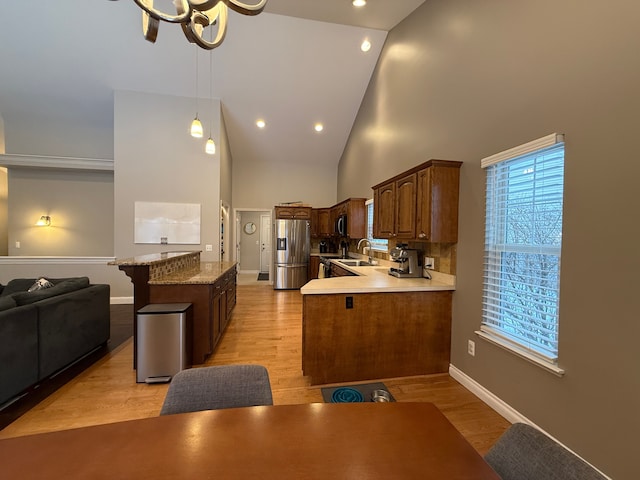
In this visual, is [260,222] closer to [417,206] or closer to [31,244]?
[31,244]

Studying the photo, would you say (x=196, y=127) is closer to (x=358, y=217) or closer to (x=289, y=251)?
(x=358, y=217)

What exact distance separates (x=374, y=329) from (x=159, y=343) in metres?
2.00

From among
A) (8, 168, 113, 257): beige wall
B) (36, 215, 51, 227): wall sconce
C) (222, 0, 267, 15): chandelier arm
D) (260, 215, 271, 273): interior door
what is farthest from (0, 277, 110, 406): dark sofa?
(260, 215, 271, 273): interior door

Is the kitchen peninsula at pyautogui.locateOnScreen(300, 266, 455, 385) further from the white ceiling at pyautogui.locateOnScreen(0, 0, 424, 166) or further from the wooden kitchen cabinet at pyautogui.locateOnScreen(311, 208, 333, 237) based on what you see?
the wooden kitchen cabinet at pyautogui.locateOnScreen(311, 208, 333, 237)

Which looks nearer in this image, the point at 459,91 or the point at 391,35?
the point at 459,91

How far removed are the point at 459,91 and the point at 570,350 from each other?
2303 mm

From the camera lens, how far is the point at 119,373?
2641 mm

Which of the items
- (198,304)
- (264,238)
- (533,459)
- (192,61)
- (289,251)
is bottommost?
(198,304)

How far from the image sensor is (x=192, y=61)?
4.30 metres

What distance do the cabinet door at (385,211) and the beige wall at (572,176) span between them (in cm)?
76

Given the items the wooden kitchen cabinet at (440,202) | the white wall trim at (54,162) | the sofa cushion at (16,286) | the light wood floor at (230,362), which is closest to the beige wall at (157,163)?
the white wall trim at (54,162)

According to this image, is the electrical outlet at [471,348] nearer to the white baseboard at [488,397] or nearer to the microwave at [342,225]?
the white baseboard at [488,397]

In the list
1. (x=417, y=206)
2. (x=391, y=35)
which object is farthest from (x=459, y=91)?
(x=391, y=35)

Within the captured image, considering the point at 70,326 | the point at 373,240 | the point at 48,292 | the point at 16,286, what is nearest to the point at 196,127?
the point at 48,292
